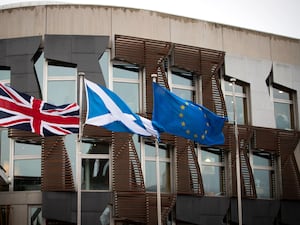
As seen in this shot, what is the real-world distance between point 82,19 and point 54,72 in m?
2.68

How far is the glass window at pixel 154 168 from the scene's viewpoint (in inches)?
1165

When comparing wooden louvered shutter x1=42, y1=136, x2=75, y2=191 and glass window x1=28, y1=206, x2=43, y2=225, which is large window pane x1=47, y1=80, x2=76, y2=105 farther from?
glass window x1=28, y1=206, x2=43, y2=225

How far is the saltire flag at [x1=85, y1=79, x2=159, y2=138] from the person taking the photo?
21.9 meters

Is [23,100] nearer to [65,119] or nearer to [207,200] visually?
[65,119]

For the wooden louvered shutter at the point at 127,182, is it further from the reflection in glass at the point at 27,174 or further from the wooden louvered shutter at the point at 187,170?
the reflection in glass at the point at 27,174

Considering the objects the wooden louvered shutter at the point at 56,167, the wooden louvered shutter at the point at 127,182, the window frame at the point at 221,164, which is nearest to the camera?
the wooden louvered shutter at the point at 56,167

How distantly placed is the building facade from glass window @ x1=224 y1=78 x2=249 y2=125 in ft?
0.19

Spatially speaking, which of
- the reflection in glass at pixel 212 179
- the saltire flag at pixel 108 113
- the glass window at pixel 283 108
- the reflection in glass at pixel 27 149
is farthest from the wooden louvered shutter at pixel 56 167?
the glass window at pixel 283 108

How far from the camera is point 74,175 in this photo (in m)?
28.3

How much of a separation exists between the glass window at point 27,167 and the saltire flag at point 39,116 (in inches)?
213

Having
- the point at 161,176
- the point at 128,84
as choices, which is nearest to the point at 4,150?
the point at 128,84

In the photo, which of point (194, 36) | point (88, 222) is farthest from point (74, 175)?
point (194, 36)

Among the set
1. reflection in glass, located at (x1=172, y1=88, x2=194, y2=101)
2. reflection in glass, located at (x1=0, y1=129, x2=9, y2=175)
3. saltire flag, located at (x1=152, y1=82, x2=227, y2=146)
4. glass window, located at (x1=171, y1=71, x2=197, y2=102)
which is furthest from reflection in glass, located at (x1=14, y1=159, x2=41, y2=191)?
saltire flag, located at (x1=152, y1=82, x2=227, y2=146)

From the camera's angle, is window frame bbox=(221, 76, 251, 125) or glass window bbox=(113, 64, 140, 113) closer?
glass window bbox=(113, 64, 140, 113)
